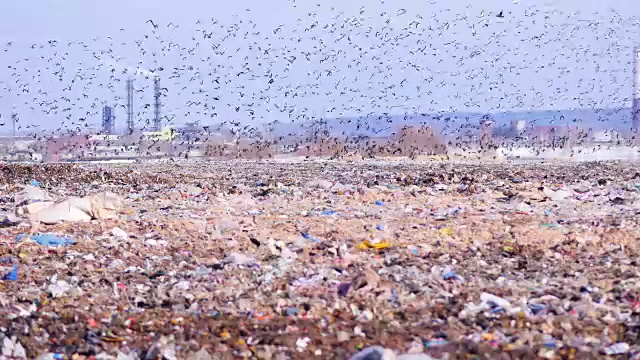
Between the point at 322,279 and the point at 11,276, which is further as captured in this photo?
the point at 11,276

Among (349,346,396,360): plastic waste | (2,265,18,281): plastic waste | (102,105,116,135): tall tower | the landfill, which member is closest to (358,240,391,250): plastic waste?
the landfill

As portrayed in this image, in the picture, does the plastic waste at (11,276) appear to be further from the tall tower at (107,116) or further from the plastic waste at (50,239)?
the tall tower at (107,116)

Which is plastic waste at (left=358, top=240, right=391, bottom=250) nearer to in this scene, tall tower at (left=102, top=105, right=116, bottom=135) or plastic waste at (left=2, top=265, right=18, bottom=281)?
plastic waste at (left=2, top=265, right=18, bottom=281)

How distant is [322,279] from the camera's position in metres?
7.56

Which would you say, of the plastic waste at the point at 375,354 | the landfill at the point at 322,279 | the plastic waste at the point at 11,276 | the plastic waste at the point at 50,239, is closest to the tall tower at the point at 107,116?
the landfill at the point at 322,279

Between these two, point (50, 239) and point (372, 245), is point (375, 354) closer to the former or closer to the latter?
point (372, 245)

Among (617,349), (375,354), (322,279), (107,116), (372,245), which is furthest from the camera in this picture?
(107,116)

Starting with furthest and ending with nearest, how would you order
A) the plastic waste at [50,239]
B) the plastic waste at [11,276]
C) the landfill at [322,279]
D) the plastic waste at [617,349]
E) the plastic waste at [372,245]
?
the plastic waste at [50,239]
the plastic waste at [372,245]
the plastic waste at [11,276]
the landfill at [322,279]
the plastic waste at [617,349]

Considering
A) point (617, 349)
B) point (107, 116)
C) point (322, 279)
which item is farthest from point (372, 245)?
point (107, 116)

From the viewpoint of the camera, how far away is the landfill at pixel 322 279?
5.81 meters

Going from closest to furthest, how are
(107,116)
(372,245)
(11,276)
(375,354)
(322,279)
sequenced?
(375,354) < (322,279) < (11,276) < (372,245) < (107,116)

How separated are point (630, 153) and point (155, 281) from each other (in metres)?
30.0

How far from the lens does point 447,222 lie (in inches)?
438

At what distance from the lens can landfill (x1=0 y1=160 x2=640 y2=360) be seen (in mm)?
5809
